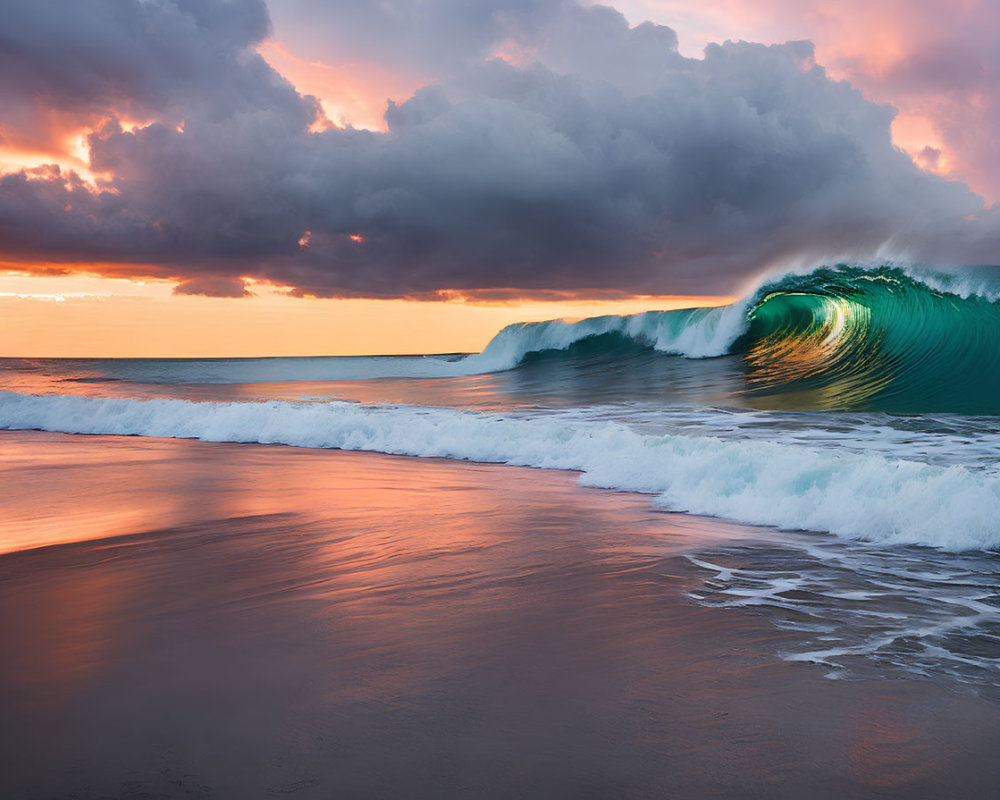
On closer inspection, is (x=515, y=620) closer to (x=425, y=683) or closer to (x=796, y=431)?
(x=425, y=683)

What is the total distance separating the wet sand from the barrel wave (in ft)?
29.2

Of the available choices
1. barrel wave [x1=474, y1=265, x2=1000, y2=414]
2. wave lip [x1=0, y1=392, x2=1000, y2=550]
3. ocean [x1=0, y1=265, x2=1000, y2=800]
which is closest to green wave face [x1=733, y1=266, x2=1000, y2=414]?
barrel wave [x1=474, y1=265, x2=1000, y2=414]

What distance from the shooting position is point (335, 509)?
17.7ft

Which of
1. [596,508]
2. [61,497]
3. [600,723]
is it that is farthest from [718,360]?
[600,723]

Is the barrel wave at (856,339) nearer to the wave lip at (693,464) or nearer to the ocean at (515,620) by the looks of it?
the ocean at (515,620)

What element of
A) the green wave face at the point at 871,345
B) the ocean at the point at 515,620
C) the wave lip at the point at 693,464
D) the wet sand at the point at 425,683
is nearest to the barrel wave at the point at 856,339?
the green wave face at the point at 871,345

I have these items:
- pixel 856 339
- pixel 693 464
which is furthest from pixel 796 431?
pixel 856 339

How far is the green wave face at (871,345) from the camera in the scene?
39.3 ft

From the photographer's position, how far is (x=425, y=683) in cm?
235

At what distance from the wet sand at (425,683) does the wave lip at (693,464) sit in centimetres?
75

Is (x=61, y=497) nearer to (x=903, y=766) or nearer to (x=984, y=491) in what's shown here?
(x=903, y=766)

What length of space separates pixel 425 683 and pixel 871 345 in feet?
52.7

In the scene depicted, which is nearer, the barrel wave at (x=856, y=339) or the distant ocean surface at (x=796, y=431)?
the distant ocean surface at (x=796, y=431)

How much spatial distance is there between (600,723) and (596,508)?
342 centimetres
